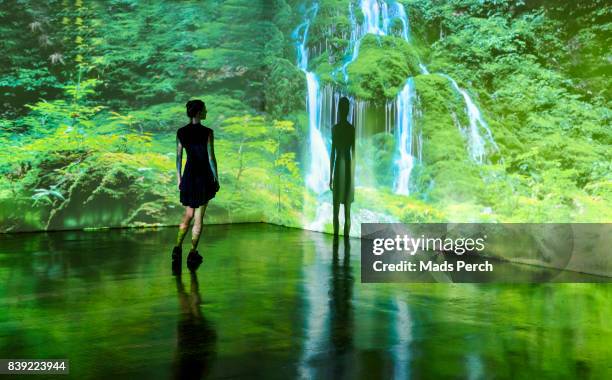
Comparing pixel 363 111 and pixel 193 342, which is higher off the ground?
pixel 363 111

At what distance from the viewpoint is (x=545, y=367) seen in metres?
3.44

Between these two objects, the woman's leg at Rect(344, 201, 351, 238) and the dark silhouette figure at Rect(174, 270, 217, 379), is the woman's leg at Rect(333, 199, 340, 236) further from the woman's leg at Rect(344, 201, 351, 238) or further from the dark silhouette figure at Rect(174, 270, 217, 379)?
the dark silhouette figure at Rect(174, 270, 217, 379)

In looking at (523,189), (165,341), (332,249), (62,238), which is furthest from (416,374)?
(62,238)

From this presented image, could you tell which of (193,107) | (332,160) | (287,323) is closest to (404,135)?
(332,160)

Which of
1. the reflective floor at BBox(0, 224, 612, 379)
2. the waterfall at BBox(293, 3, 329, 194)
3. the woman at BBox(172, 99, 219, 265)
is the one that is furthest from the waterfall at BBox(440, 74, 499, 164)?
the woman at BBox(172, 99, 219, 265)

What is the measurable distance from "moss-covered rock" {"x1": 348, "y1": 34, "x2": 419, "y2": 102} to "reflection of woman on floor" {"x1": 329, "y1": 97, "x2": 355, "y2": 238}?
332mm

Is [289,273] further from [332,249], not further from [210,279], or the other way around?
[332,249]

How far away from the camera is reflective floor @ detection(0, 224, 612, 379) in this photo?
3.43 m

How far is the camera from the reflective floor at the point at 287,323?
3434mm

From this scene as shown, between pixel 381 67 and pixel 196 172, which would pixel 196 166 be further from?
pixel 381 67

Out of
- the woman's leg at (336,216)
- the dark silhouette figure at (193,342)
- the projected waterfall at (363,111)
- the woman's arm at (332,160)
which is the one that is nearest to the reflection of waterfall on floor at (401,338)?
the dark silhouette figure at (193,342)

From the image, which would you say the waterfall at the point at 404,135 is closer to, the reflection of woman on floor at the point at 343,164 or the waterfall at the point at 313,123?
the reflection of woman on floor at the point at 343,164

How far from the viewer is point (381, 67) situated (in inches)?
337

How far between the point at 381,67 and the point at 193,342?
540 centimetres
